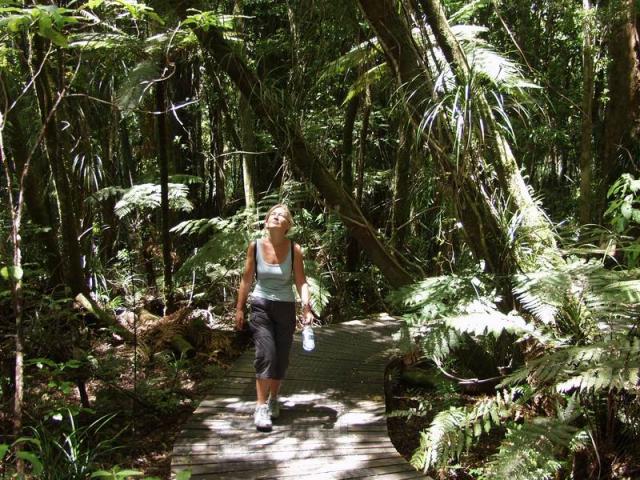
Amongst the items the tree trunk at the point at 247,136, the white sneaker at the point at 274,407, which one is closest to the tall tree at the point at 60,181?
the tree trunk at the point at 247,136

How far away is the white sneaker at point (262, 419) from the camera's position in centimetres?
416

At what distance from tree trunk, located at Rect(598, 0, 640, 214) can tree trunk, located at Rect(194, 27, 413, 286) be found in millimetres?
3147

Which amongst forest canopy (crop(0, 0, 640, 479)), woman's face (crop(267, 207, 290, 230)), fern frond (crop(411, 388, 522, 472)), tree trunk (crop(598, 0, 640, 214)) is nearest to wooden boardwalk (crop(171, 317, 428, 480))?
fern frond (crop(411, 388, 522, 472))

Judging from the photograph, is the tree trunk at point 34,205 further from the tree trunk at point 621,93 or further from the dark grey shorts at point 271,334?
the tree trunk at point 621,93

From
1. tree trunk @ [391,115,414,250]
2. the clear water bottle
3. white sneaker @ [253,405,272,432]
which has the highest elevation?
tree trunk @ [391,115,414,250]

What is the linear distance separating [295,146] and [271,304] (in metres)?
1.87

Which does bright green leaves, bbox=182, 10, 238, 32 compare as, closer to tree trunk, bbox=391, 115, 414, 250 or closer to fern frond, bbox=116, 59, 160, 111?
fern frond, bbox=116, 59, 160, 111

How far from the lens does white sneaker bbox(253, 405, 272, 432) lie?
4.16 metres

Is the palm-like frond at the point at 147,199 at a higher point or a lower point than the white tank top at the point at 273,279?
higher

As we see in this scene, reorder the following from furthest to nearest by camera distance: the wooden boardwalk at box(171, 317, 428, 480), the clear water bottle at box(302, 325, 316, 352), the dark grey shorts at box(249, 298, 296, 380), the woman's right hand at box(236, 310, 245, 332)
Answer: the woman's right hand at box(236, 310, 245, 332) < the dark grey shorts at box(249, 298, 296, 380) < the clear water bottle at box(302, 325, 316, 352) < the wooden boardwalk at box(171, 317, 428, 480)

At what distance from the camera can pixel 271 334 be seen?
13.9ft

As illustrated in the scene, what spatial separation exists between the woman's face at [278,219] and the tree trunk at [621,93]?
449 cm

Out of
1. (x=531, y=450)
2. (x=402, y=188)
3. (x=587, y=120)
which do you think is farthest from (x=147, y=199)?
(x=531, y=450)

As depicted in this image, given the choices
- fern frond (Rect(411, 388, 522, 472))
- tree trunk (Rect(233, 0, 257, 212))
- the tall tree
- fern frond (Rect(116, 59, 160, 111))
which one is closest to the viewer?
fern frond (Rect(411, 388, 522, 472))
